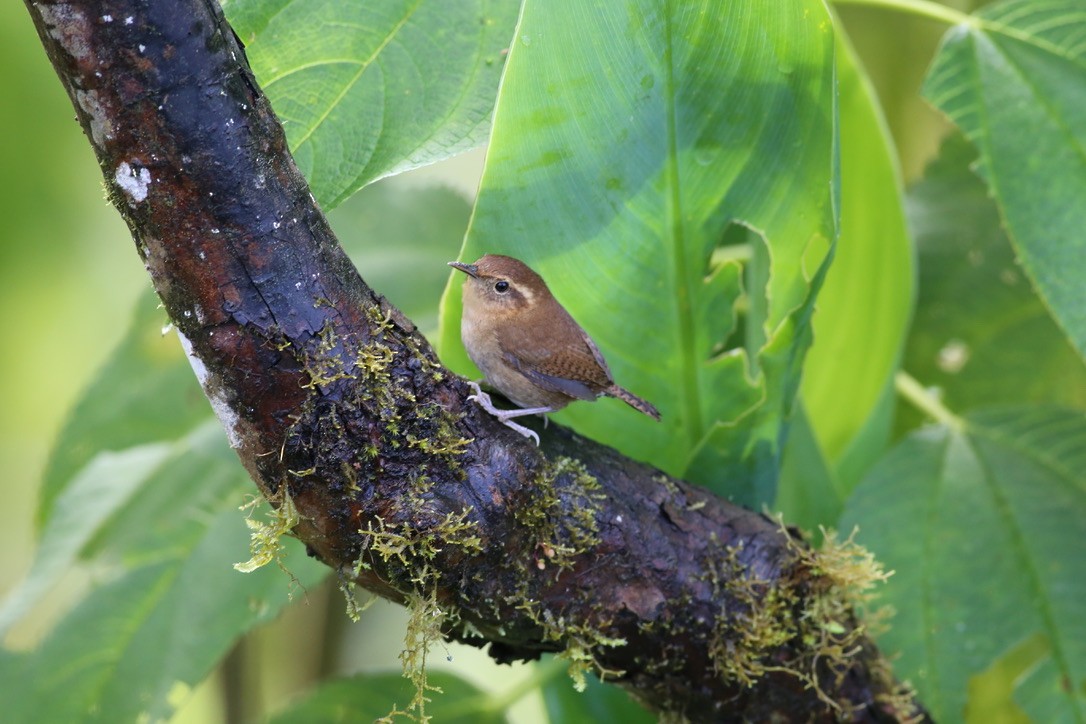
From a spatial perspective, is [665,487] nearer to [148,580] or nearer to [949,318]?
[148,580]

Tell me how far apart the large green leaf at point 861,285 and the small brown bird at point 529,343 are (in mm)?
569

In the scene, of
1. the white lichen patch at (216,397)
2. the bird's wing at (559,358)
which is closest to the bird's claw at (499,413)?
the bird's wing at (559,358)

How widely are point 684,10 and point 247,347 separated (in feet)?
1.99

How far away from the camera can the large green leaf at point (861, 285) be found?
4.96 ft

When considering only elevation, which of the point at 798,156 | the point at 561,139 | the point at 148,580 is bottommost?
the point at 148,580

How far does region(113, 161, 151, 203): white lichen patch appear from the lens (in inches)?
33.2

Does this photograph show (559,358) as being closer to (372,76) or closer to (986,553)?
(372,76)

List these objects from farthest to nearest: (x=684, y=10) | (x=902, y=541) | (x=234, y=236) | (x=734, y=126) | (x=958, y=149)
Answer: (x=958, y=149), (x=902, y=541), (x=734, y=126), (x=684, y=10), (x=234, y=236)

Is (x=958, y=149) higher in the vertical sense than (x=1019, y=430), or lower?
higher

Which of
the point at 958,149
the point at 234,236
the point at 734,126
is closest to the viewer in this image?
the point at 234,236

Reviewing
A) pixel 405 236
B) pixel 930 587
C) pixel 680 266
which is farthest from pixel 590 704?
pixel 405 236

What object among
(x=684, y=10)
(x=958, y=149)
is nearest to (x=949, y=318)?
(x=958, y=149)

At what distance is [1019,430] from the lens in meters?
1.69

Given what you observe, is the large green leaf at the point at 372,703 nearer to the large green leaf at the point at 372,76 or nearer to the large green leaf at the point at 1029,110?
the large green leaf at the point at 372,76
